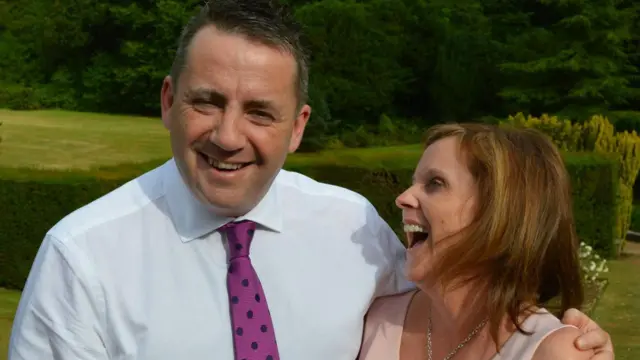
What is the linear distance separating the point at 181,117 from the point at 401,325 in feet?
2.72

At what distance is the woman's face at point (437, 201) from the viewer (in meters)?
2.02

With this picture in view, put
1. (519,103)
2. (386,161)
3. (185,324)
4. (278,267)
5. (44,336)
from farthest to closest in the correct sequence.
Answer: (519,103), (386,161), (278,267), (185,324), (44,336)

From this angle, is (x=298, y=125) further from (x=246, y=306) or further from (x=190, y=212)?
(x=246, y=306)

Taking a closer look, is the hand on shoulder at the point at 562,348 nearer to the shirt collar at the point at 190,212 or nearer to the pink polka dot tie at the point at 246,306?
the pink polka dot tie at the point at 246,306

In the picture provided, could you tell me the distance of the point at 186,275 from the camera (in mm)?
1989

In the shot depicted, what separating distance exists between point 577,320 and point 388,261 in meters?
0.52

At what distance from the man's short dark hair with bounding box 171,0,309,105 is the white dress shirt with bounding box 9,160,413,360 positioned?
35 centimetres

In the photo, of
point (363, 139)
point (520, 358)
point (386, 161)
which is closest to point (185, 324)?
point (520, 358)

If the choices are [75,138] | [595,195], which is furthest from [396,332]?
[75,138]

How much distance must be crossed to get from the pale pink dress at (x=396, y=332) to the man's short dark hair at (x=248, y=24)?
2.34 ft

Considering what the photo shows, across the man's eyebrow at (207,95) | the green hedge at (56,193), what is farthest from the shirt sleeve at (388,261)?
the green hedge at (56,193)

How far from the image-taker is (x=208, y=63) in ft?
6.12

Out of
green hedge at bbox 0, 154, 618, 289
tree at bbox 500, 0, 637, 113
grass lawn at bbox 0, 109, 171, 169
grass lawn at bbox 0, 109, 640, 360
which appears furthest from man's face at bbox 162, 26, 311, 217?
grass lawn at bbox 0, 109, 171, 169

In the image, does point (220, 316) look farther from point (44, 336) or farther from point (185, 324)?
point (44, 336)
